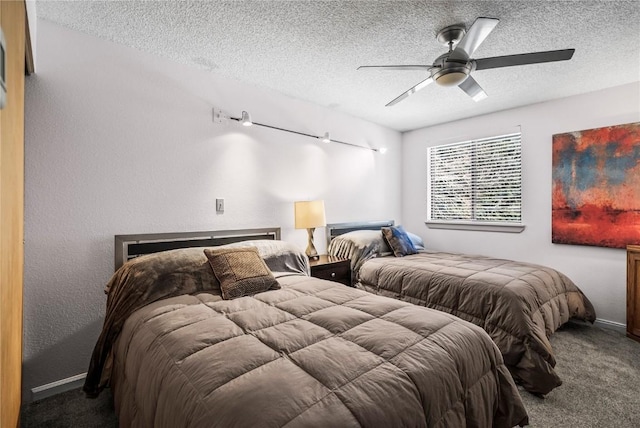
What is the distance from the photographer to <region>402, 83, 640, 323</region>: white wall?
127 inches

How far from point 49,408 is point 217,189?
1.89m

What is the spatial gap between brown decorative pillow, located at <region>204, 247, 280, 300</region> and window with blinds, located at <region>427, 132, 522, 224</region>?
11.0 ft

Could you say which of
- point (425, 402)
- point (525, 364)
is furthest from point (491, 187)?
point (425, 402)

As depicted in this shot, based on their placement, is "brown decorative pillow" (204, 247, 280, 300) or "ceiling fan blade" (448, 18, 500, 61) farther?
"brown decorative pillow" (204, 247, 280, 300)

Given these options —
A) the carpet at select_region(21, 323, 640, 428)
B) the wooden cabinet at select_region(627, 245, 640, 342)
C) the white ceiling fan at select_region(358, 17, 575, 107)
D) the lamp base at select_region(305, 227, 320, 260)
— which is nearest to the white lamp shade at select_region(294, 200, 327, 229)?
the lamp base at select_region(305, 227, 320, 260)

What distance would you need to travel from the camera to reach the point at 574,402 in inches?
78.4

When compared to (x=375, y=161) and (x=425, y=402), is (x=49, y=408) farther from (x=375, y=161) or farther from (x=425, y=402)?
(x=375, y=161)

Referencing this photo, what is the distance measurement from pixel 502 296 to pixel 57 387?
3.22 m

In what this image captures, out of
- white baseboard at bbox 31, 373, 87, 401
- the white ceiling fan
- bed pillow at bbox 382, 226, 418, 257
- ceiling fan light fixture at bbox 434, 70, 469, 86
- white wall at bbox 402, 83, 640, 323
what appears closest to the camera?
the white ceiling fan

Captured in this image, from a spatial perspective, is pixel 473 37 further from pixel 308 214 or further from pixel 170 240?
pixel 170 240

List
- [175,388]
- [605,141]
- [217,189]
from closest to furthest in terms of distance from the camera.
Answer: [175,388]
[217,189]
[605,141]

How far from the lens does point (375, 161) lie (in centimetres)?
461

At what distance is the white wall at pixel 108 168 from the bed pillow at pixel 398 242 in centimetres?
132

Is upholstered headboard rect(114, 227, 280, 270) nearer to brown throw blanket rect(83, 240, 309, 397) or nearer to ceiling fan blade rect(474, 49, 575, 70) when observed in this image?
brown throw blanket rect(83, 240, 309, 397)
